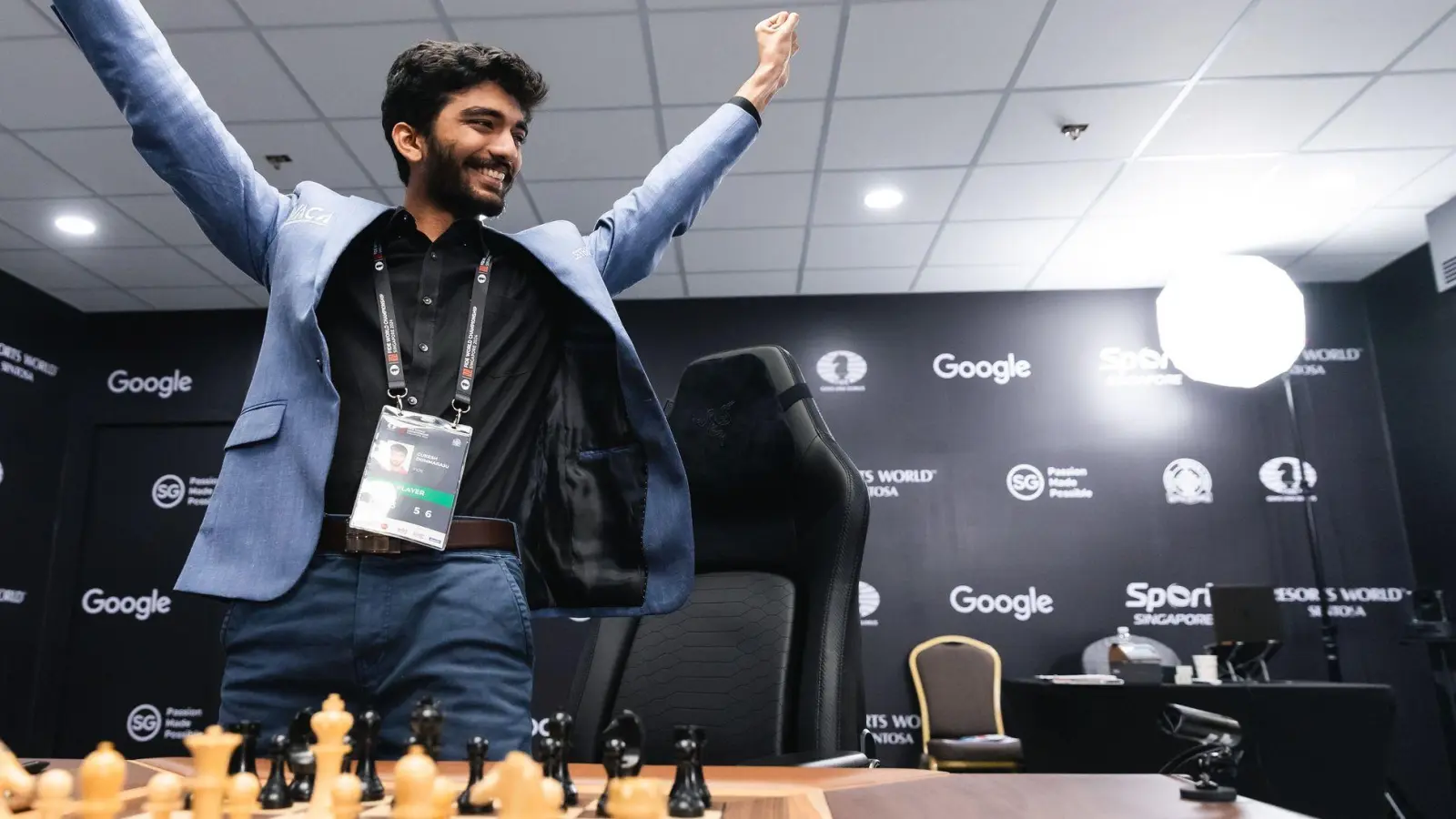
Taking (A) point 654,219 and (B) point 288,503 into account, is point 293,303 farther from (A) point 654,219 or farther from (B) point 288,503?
(A) point 654,219

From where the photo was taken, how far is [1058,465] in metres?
4.94

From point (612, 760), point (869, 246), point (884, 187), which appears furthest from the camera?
point (869, 246)

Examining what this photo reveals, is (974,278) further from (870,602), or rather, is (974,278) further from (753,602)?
(753,602)

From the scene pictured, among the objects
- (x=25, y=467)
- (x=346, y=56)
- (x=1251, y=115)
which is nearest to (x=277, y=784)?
(x=346, y=56)

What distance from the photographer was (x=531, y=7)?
9.41 feet

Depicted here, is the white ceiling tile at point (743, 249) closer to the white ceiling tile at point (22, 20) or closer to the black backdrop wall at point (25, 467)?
the white ceiling tile at point (22, 20)

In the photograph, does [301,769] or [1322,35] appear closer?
Answer: [301,769]

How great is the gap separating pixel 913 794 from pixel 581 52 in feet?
9.67

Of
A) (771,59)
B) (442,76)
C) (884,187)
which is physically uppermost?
(884,187)

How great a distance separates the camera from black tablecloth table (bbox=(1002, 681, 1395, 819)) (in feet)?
9.78

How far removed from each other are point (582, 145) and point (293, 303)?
2.92m

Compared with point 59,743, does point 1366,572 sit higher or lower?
higher

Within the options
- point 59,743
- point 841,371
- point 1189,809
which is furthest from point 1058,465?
point 59,743

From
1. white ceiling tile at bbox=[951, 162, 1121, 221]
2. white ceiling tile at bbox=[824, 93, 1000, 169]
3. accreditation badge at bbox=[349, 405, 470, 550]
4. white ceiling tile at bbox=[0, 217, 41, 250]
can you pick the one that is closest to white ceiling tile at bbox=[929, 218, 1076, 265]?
white ceiling tile at bbox=[951, 162, 1121, 221]
